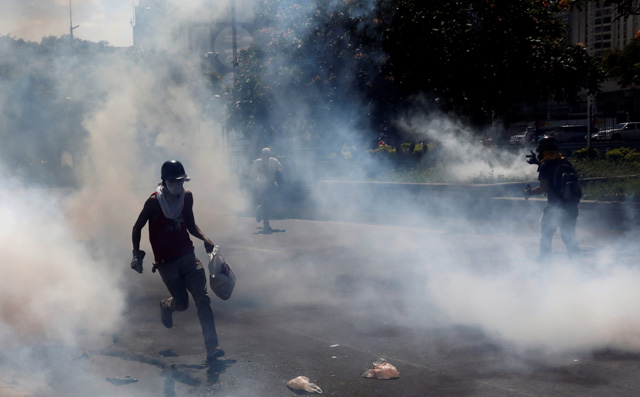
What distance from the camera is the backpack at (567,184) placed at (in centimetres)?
801

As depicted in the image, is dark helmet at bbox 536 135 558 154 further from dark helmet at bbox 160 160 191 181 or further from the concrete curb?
dark helmet at bbox 160 160 191 181

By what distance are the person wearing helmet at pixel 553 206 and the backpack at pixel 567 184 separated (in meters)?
0.02

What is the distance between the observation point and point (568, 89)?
1562 cm

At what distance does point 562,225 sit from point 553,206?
0.24 m

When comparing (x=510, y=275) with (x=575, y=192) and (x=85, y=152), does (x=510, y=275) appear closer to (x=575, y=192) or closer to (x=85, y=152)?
(x=575, y=192)

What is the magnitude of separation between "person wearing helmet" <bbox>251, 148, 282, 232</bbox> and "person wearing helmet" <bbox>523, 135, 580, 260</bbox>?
7.13m

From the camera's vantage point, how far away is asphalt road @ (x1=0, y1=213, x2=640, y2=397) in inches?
191

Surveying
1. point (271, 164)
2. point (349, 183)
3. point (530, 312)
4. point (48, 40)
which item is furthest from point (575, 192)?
point (48, 40)

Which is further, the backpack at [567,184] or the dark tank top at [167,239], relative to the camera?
the backpack at [567,184]

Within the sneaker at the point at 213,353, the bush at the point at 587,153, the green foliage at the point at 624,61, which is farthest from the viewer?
the green foliage at the point at 624,61

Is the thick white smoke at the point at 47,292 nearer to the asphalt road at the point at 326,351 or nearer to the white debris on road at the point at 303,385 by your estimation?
the asphalt road at the point at 326,351

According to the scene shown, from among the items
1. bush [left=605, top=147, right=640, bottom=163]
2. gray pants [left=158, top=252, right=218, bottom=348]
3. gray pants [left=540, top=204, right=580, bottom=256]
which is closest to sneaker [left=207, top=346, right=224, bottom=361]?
gray pants [left=158, top=252, right=218, bottom=348]

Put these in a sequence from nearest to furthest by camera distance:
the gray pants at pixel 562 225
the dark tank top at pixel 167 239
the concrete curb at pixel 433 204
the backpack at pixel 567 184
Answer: the dark tank top at pixel 167 239 → the backpack at pixel 567 184 → the gray pants at pixel 562 225 → the concrete curb at pixel 433 204

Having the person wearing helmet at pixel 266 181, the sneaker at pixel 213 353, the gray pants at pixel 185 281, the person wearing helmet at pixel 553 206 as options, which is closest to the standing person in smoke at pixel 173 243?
the gray pants at pixel 185 281
